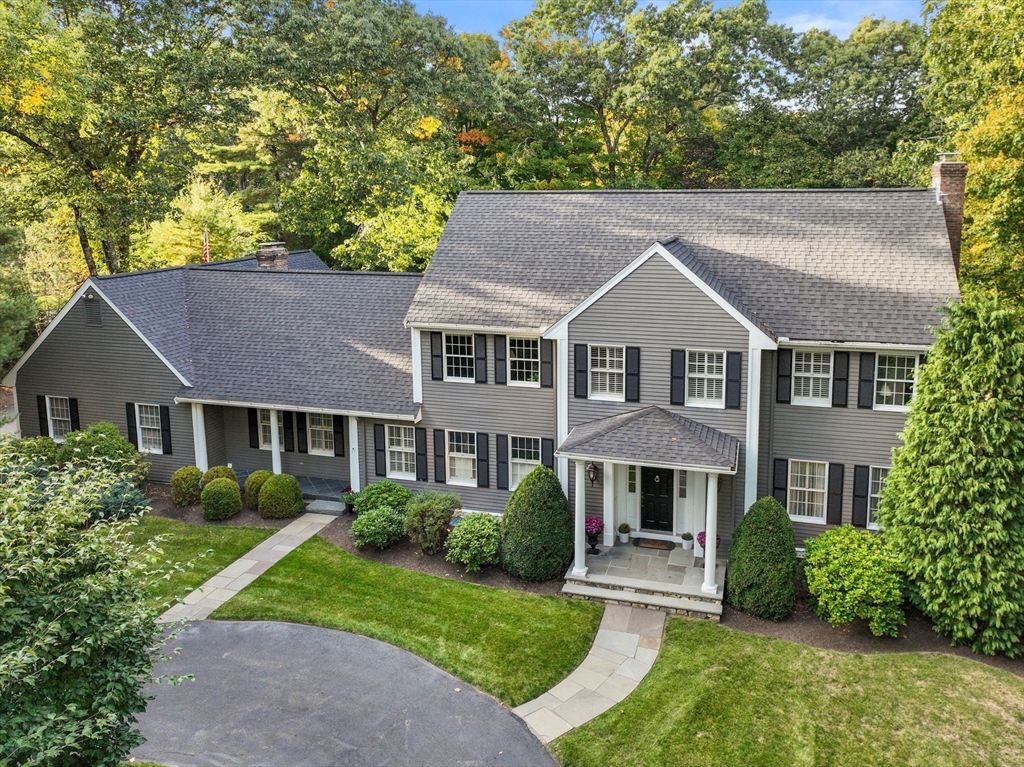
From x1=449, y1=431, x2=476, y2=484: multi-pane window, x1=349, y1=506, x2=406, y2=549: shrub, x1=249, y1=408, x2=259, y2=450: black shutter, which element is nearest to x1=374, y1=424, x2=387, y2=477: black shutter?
x1=449, y1=431, x2=476, y2=484: multi-pane window

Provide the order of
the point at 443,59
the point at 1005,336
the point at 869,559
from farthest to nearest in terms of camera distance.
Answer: the point at 443,59
the point at 869,559
the point at 1005,336

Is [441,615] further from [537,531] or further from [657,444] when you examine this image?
[657,444]

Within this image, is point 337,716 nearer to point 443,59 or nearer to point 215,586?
point 215,586

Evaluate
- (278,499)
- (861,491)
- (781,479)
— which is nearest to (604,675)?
(781,479)

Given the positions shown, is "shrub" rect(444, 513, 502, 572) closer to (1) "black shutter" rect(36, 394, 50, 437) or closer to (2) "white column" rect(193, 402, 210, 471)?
(2) "white column" rect(193, 402, 210, 471)

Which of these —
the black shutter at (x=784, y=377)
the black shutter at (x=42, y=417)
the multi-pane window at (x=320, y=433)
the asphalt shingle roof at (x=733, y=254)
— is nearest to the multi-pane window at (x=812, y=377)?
the black shutter at (x=784, y=377)

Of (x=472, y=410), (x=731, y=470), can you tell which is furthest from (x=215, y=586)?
(x=731, y=470)
